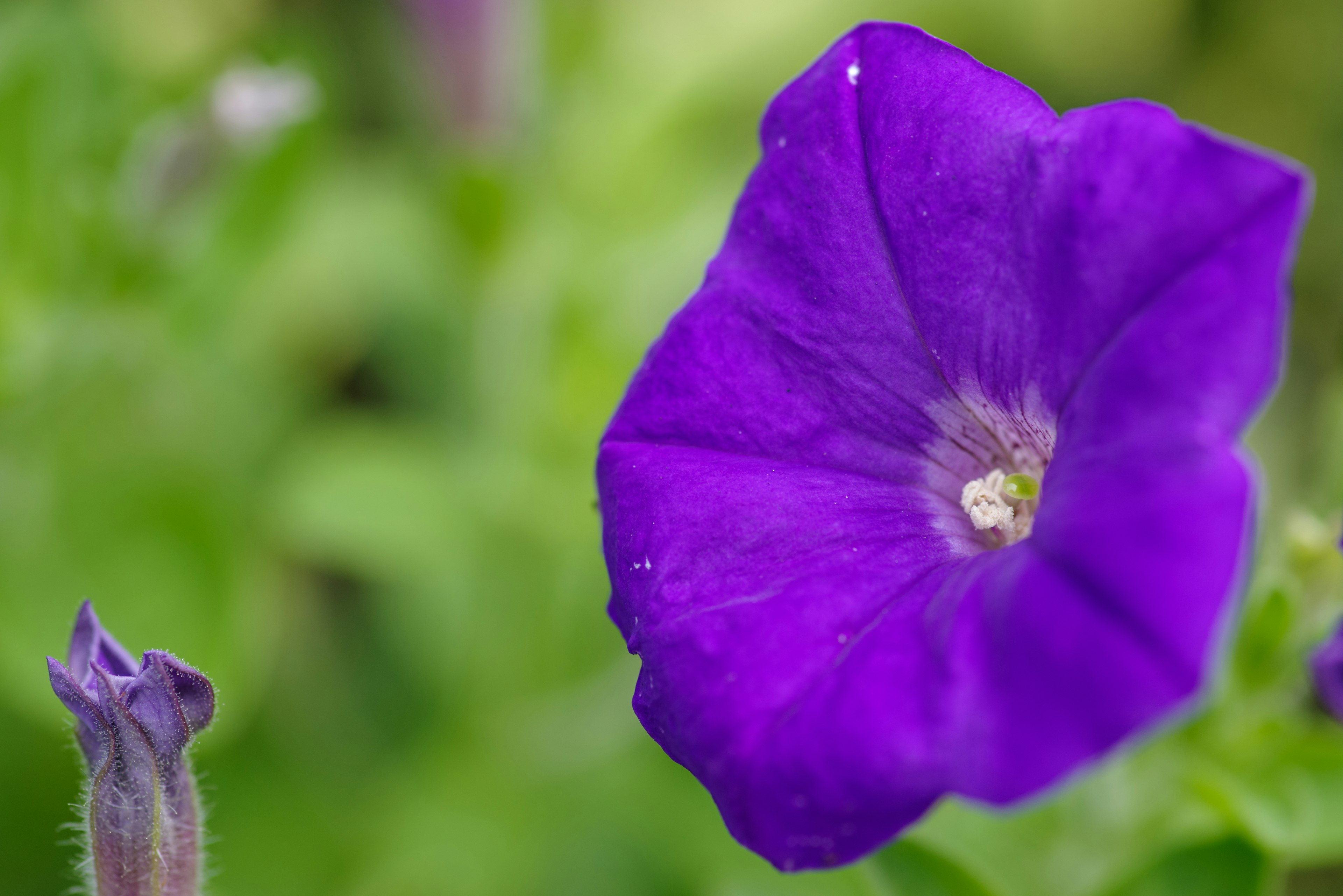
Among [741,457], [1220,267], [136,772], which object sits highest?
[1220,267]

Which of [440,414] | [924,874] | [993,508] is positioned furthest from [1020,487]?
[440,414]

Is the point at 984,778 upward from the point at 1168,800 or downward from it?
upward

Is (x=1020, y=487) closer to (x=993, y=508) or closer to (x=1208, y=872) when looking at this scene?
(x=993, y=508)

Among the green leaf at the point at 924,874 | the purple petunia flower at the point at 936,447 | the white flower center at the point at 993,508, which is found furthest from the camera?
the green leaf at the point at 924,874

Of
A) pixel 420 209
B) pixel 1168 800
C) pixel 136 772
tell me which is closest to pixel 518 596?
pixel 420 209

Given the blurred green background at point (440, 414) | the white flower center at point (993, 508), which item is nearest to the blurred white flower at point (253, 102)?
the blurred green background at point (440, 414)

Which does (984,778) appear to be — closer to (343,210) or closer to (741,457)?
(741,457)

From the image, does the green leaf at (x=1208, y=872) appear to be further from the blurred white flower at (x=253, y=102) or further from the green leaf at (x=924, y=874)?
the blurred white flower at (x=253, y=102)
